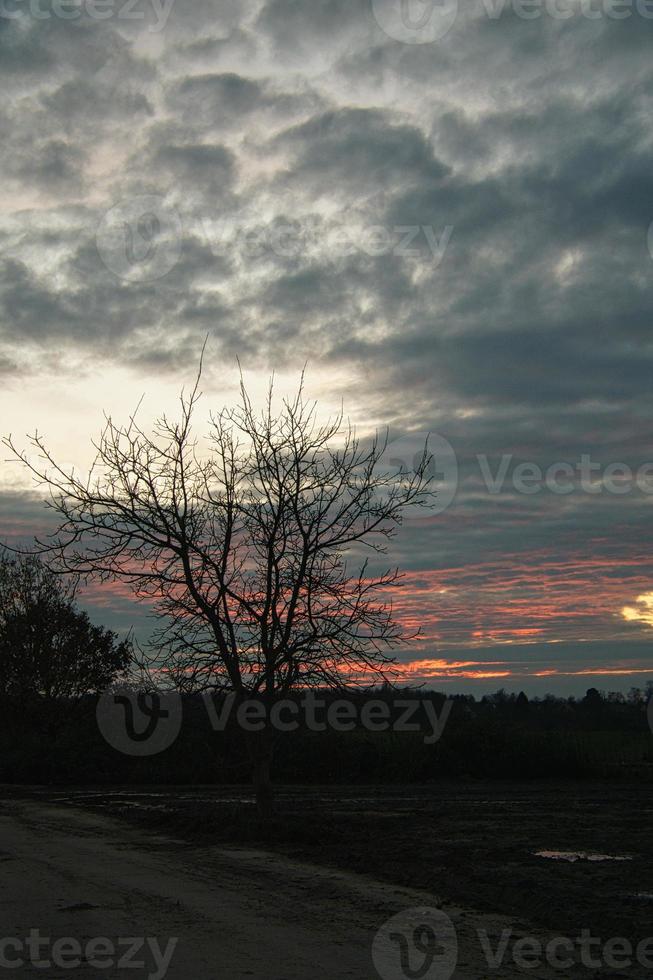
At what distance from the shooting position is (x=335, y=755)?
3631 centimetres

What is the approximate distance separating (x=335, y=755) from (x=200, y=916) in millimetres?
27332

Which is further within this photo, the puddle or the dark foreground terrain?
the puddle

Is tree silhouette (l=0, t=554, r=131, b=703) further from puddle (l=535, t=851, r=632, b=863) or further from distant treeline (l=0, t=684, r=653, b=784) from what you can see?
puddle (l=535, t=851, r=632, b=863)

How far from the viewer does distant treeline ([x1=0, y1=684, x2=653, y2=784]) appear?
3553 cm

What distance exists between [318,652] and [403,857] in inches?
165

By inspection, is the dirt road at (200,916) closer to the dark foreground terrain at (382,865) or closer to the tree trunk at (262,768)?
the dark foreground terrain at (382,865)

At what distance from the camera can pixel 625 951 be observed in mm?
8359

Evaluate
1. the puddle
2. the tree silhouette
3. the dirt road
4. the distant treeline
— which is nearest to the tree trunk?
the dirt road

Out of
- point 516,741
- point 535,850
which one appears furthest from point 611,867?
point 516,741

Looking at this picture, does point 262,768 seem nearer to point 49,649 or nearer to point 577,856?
point 577,856

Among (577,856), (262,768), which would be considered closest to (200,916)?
(577,856)

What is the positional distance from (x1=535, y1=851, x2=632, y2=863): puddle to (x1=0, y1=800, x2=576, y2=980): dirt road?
343cm

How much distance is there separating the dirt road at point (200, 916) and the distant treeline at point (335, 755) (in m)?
19.7

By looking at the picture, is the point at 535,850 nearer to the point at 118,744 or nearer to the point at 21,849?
the point at 21,849
